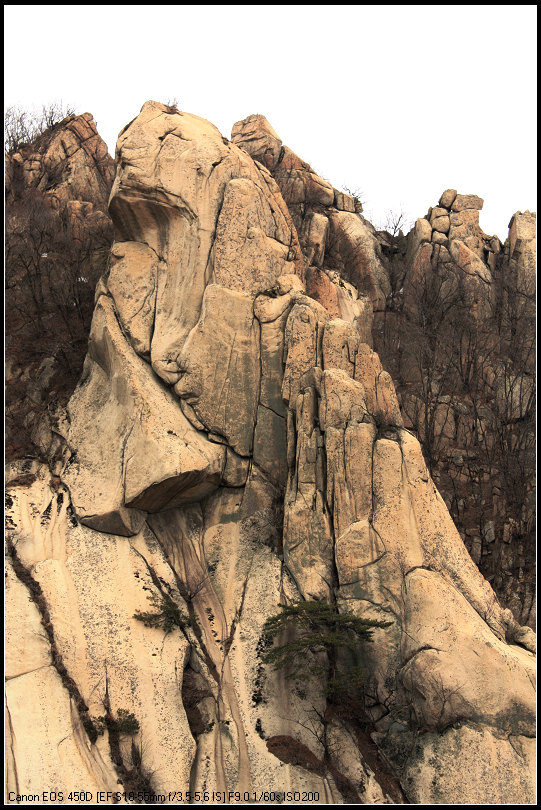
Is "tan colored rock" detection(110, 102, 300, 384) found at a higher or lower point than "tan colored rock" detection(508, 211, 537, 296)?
lower

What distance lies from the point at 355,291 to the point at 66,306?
1196 centimetres

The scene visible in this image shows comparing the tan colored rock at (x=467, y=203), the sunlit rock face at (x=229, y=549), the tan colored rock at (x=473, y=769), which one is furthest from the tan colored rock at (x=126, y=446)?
the tan colored rock at (x=467, y=203)

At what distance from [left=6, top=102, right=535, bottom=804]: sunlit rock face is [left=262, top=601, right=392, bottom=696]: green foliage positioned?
0.43 meters

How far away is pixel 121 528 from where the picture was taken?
2286cm

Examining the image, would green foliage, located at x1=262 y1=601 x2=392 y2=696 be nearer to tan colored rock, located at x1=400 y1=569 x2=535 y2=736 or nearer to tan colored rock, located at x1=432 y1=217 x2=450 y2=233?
tan colored rock, located at x1=400 y1=569 x2=535 y2=736

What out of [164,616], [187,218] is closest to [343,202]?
[187,218]

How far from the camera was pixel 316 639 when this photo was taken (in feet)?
68.0

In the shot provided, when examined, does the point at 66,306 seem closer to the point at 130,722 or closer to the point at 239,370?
the point at 239,370

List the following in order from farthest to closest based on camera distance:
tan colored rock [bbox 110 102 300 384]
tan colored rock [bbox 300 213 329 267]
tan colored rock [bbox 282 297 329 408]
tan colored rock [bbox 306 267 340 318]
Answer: tan colored rock [bbox 300 213 329 267] → tan colored rock [bbox 306 267 340 318] → tan colored rock [bbox 110 102 300 384] → tan colored rock [bbox 282 297 329 408]

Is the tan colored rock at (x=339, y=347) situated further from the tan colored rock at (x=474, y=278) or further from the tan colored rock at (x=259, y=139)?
the tan colored rock at (x=259, y=139)

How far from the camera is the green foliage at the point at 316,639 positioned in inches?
819

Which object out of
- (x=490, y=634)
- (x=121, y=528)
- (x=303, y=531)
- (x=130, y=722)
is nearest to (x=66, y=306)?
(x=121, y=528)

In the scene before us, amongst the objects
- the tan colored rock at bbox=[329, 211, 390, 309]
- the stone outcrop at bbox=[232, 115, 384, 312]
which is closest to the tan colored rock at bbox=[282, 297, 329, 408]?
the stone outcrop at bbox=[232, 115, 384, 312]

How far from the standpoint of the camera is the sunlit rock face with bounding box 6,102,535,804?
19.8 m
